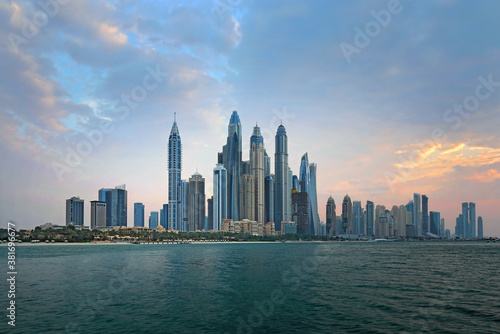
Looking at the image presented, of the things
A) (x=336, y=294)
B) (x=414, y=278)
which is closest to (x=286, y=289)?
(x=336, y=294)

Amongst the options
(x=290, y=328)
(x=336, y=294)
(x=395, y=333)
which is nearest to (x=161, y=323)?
(x=290, y=328)

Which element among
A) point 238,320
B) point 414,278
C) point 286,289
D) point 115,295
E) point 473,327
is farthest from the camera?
point 414,278

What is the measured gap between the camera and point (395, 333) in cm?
3725

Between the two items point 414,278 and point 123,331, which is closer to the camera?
point 123,331

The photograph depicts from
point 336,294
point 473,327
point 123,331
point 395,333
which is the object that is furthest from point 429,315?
point 123,331

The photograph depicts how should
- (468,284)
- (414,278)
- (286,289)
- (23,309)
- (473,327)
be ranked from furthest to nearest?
1. (414,278)
2. (468,284)
3. (286,289)
4. (23,309)
5. (473,327)

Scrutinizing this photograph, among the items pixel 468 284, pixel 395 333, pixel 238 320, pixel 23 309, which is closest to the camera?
pixel 395 333

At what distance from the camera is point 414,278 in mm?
79688

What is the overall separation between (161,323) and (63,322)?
1168 centimetres

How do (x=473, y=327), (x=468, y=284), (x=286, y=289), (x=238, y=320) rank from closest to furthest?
(x=473, y=327) → (x=238, y=320) → (x=286, y=289) → (x=468, y=284)

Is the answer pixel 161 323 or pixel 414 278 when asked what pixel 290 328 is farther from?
pixel 414 278

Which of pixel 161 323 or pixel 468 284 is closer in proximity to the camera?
pixel 161 323

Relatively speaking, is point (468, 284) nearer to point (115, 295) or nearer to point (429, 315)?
point (429, 315)

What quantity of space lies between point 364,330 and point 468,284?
151 ft
